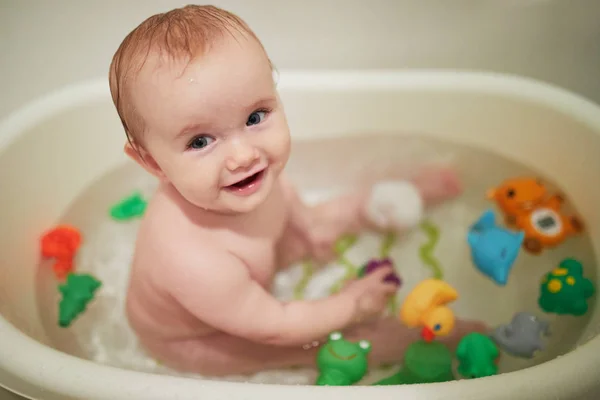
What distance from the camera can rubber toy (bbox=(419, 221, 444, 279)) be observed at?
114 cm

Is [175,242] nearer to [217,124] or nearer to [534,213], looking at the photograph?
[217,124]

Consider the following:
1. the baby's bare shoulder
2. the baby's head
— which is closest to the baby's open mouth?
the baby's head

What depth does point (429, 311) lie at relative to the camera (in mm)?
891

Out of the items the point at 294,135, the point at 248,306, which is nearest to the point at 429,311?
the point at 248,306

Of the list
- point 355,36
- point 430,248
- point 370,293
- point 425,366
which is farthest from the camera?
point 355,36

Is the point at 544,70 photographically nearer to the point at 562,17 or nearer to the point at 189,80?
the point at 562,17

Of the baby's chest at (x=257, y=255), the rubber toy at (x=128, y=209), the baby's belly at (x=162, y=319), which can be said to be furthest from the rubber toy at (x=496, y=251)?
the rubber toy at (x=128, y=209)

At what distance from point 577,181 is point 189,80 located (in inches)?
31.9

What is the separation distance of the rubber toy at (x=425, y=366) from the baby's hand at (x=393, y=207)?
0.32 metres

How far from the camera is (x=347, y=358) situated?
849 millimetres

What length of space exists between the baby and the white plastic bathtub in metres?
0.17

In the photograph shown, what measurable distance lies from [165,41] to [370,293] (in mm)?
551

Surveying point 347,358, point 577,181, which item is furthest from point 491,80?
point 347,358

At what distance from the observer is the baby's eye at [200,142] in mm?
697
